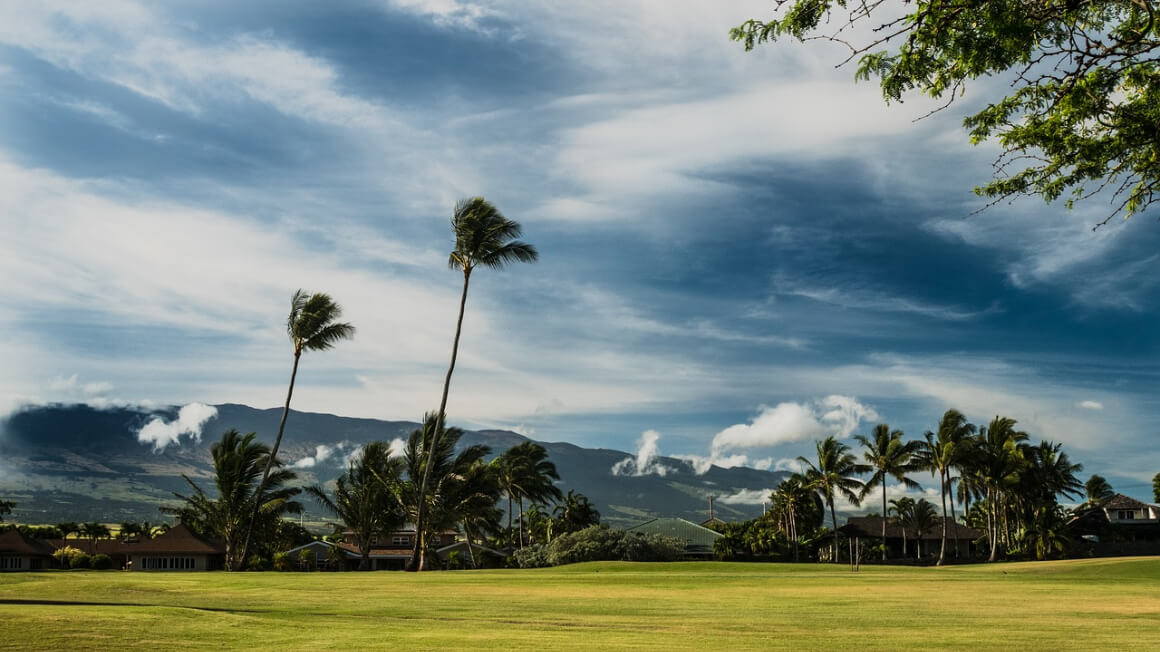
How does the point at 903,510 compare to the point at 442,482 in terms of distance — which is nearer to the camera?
the point at 442,482

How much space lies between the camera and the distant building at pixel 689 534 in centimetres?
10356

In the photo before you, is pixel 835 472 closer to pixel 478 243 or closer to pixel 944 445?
pixel 944 445

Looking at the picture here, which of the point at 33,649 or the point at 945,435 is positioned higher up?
the point at 945,435

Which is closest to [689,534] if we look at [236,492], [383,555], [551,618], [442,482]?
[383,555]

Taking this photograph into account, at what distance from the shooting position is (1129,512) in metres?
112

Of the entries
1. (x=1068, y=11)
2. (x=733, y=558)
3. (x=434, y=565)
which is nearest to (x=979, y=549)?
(x=733, y=558)

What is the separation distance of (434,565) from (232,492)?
14382mm

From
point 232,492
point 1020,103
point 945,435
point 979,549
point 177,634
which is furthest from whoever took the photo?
point 979,549

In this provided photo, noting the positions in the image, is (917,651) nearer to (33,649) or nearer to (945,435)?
(33,649)

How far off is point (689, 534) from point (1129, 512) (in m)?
55.7

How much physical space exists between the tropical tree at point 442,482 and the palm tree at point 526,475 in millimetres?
27877

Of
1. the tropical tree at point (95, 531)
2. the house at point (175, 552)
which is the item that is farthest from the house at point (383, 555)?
the tropical tree at point (95, 531)

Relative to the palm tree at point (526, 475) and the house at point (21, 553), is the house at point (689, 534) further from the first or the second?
the house at point (21, 553)

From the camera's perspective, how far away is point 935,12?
11.4 meters
